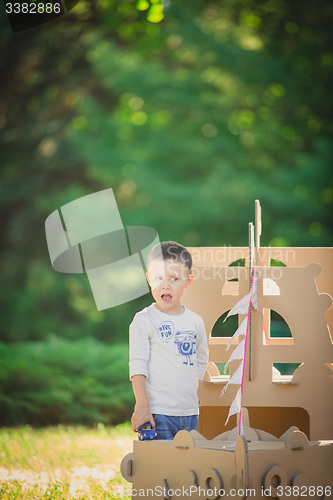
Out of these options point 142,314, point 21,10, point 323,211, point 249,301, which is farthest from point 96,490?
point 323,211

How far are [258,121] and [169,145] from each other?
988 mm

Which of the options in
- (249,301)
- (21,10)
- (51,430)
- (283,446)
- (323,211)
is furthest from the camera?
(323,211)

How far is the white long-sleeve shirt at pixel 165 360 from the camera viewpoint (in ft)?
7.23

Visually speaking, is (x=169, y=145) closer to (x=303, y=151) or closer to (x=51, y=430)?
(x=303, y=151)

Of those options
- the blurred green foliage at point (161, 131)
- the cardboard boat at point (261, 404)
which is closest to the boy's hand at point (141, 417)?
the cardboard boat at point (261, 404)

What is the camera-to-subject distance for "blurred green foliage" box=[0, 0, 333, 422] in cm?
702

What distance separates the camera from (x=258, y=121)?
7480 millimetres

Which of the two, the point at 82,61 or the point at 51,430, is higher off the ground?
the point at 82,61

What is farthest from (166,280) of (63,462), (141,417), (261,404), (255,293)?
(63,462)

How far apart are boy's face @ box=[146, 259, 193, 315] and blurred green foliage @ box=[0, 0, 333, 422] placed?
4.60 m

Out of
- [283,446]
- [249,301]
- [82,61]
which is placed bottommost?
→ [82,61]

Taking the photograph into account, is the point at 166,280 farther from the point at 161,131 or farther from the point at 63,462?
the point at 161,131

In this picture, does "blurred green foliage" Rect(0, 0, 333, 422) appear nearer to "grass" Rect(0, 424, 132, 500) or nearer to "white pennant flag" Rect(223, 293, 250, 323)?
"grass" Rect(0, 424, 132, 500)

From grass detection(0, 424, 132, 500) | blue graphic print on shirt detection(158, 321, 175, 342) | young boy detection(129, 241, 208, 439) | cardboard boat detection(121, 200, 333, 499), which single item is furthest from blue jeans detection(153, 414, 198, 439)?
grass detection(0, 424, 132, 500)
